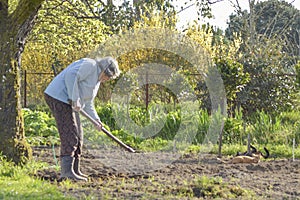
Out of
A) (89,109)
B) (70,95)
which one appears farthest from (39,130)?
(70,95)

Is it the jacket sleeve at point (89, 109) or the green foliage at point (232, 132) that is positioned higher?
the jacket sleeve at point (89, 109)

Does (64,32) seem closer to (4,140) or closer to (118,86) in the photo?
(118,86)

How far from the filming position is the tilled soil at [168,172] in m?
5.55

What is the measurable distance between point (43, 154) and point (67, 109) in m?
2.51

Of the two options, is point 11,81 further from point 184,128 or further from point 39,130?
point 184,128

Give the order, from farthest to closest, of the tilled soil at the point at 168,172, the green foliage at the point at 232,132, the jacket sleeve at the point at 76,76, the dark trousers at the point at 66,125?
the green foliage at the point at 232,132 < the dark trousers at the point at 66,125 < the jacket sleeve at the point at 76,76 < the tilled soil at the point at 168,172

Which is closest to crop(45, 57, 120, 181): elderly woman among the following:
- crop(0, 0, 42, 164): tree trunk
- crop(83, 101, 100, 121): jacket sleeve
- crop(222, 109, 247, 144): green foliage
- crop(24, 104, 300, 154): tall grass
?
crop(83, 101, 100, 121): jacket sleeve

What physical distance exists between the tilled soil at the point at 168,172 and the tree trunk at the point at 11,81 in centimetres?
64

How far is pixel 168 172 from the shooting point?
6887 mm

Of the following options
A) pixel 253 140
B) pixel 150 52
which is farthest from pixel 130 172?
pixel 150 52

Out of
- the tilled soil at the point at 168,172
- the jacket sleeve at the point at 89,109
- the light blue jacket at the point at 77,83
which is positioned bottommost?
the tilled soil at the point at 168,172

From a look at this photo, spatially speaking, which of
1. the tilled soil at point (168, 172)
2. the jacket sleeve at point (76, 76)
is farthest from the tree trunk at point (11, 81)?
the jacket sleeve at point (76, 76)

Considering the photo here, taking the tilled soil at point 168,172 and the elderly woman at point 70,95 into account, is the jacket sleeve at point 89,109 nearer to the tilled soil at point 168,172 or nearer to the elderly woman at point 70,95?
the elderly woman at point 70,95

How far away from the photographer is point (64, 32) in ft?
48.0
